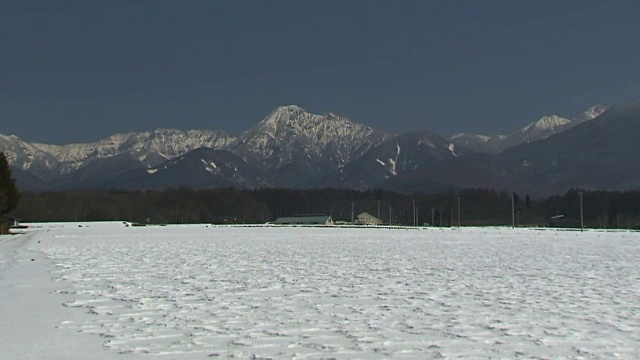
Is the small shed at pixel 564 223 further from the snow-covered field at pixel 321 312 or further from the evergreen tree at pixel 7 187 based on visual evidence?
the snow-covered field at pixel 321 312

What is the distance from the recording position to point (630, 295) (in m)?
15.6

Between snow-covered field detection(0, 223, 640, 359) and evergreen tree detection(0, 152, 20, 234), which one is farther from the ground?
evergreen tree detection(0, 152, 20, 234)

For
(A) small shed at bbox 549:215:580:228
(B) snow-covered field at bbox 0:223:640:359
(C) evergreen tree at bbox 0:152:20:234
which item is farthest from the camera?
(A) small shed at bbox 549:215:580:228

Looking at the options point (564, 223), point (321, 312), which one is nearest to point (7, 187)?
point (321, 312)

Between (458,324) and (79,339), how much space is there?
6462 mm

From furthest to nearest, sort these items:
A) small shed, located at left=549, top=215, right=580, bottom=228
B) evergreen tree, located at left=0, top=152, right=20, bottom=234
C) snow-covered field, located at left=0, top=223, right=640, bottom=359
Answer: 1. small shed, located at left=549, top=215, right=580, bottom=228
2. evergreen tree, located at left=0, top=152, right=20, bottom=234
3. snow-covered field, located at left=0, top=223, right=640, bottom=359

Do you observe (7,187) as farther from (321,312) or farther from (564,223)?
(564,223)

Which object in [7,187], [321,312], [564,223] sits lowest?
[321,312]

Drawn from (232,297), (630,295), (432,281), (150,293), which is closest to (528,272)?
(432,281)

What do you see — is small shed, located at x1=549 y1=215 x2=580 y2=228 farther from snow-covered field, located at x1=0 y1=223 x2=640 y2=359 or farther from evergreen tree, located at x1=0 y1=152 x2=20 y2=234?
snow-covered field, located at x1=0 y1=223 x2=640 y2=359

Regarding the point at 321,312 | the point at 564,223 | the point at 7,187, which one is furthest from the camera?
the point at 564,223

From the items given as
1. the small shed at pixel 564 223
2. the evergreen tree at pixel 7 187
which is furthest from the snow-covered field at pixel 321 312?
the small shed at pixel 564 223

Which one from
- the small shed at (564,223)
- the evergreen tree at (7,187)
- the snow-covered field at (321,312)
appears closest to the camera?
the snow-covered field at (321,312)

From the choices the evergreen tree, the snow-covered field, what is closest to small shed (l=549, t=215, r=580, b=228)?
the evergreen tree
